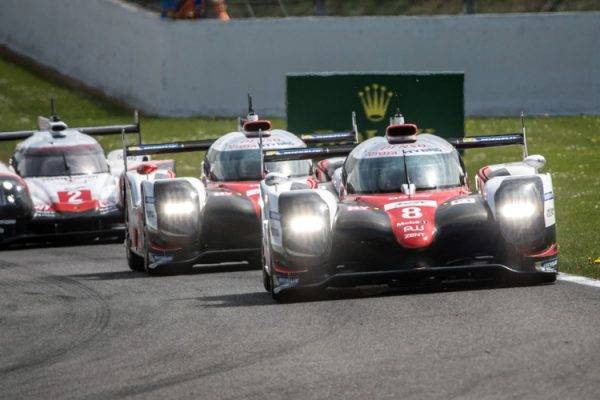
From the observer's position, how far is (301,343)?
10781mm

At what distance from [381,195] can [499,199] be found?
4.28ft

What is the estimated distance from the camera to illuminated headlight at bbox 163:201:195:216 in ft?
53.4

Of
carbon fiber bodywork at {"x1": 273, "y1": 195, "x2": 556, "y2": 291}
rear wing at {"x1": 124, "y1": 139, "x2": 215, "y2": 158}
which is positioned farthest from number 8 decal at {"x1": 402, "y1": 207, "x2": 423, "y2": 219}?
rear wing at {"x1": 124, "y1": 139, "x2": 215, "y2": 158}

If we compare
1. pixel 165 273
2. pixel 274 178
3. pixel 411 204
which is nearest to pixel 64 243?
pixel 165 273

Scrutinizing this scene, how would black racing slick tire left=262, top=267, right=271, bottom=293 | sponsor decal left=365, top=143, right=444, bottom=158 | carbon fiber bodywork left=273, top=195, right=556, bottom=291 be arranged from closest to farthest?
carbon fiber bodywork left=273, top=195, right=556, bottom=291 → black racing slick tire left=262, top=267, right=271, bottom=293 → sponsor decal left=365, top=143, right=444, bottom=158

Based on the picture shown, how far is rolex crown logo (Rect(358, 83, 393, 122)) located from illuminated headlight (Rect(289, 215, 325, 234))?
12.0 metres

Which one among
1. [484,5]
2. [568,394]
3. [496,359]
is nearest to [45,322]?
[496,359]

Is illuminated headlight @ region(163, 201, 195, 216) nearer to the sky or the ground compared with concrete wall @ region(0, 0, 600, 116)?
nearer to the ground

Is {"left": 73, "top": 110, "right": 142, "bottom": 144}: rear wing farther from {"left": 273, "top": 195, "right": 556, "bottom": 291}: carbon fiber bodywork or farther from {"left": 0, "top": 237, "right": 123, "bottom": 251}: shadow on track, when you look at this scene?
{"left": 273, "top": 195, "right": 556, "bottom": 291}: carbon fiber bodywork

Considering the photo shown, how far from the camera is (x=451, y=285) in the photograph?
44.5ft

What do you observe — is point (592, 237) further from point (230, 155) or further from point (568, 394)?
point (568, 394)

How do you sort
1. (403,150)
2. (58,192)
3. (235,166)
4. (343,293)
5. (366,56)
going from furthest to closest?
(366,56) → (58,192) → (235,166) → (403,150) → (343,293)

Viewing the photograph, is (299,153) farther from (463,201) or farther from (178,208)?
(463,201)

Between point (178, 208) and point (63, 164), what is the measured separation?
6.54 meters
